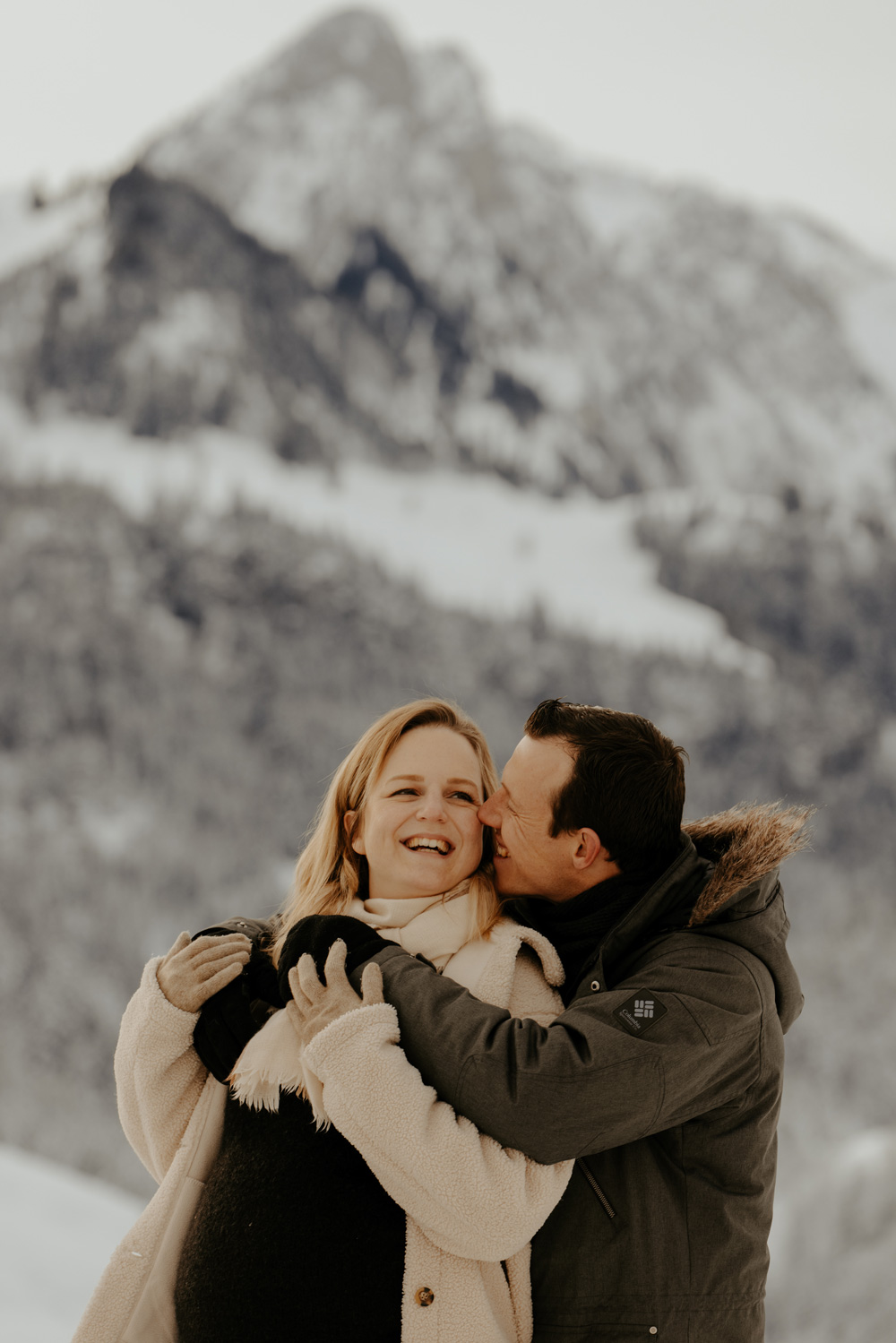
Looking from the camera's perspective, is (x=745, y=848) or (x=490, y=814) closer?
(x=745, y=848)

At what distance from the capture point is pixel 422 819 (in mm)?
1493

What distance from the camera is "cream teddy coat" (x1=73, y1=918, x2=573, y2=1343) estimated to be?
1.12 meters

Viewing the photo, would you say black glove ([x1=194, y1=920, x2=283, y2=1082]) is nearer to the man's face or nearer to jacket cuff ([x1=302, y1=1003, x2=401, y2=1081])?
jacket cuff ([x1=302, y1=1003, x2=401, y2=1081])

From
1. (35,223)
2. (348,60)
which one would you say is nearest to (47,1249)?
(35,223)

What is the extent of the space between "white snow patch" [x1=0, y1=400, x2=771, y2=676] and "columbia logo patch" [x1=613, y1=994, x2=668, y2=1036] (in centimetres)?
1311

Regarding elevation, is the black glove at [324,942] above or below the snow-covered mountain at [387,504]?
below

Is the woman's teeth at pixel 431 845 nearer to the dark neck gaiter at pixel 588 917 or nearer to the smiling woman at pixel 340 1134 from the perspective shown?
the smiling woman at pixel 340 1134

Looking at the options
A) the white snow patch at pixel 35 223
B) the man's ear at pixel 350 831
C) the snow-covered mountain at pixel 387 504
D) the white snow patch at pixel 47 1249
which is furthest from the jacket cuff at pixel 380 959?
the white snow patch at pixel 35 223

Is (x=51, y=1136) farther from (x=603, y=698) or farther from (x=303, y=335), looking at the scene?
(x=303, y=335)

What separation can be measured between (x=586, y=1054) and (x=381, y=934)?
0.35 metres

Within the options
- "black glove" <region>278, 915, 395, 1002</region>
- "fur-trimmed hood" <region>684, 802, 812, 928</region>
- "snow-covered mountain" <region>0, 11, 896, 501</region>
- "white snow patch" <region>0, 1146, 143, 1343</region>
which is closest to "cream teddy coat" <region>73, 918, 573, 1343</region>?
"black glove" <region>278, 915, 395, 1002</region>

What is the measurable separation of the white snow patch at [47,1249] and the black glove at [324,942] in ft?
12.4

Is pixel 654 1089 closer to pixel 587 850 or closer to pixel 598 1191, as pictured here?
pixel 598 1191

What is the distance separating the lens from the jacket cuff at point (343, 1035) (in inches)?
45.5
